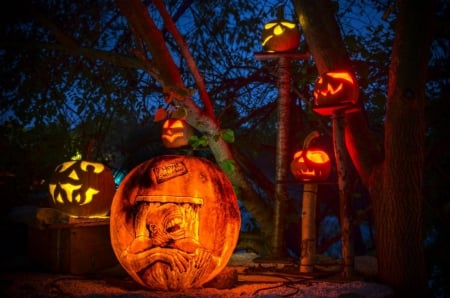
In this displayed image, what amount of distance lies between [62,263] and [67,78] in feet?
11.1

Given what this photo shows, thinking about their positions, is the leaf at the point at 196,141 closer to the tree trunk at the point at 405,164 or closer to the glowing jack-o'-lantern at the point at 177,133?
the glowing jack-o'-lantern at the point at 177,133

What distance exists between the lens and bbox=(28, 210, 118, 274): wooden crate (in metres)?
5.40

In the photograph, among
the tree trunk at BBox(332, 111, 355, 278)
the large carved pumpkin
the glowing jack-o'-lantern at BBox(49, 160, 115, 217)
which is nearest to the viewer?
the large carved pumpkin

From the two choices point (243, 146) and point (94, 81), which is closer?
point (94, 81)

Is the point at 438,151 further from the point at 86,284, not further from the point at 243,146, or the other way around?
the point at 86,284

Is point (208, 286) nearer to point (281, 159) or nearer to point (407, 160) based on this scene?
point (281, 159)

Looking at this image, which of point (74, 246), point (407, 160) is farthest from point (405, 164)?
point (74, 246)

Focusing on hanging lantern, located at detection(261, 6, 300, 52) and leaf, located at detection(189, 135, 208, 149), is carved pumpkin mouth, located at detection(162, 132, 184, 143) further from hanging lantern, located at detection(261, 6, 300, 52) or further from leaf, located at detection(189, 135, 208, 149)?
hanging lantern, located at detection(261, 6, 300, 52)

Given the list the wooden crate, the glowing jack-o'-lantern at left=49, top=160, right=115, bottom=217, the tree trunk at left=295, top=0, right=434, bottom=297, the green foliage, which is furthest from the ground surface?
the green foliage

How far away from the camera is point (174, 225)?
14.0 feet

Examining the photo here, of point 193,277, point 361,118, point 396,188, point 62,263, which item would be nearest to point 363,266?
point 396,188

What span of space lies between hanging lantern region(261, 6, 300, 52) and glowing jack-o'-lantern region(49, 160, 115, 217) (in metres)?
2.67

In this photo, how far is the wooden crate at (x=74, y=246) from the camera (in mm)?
5398

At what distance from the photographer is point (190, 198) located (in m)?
4.38
